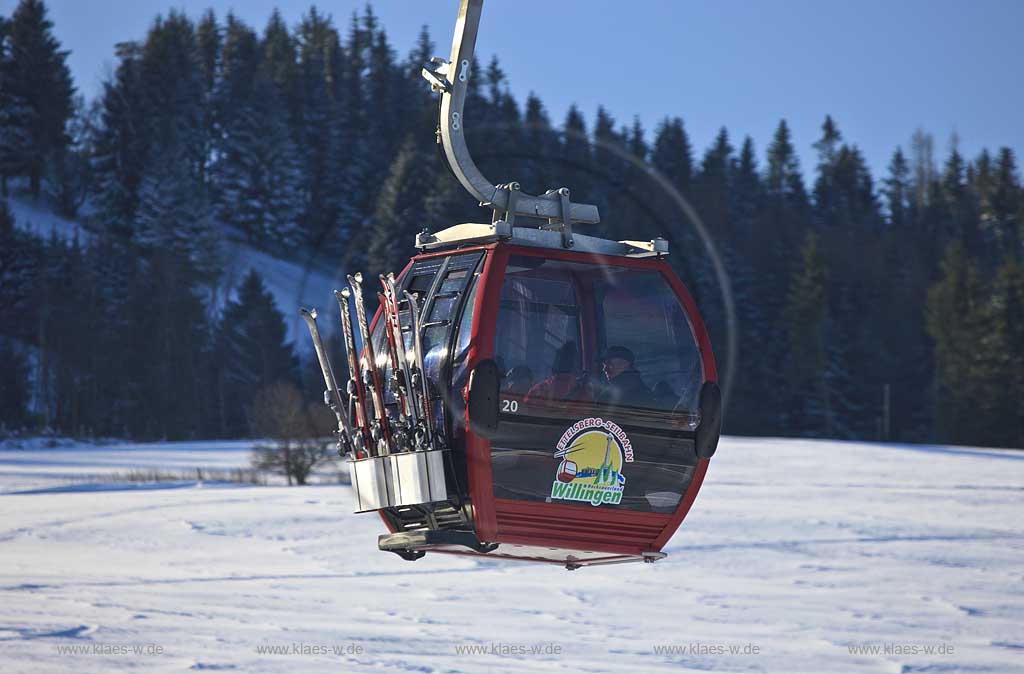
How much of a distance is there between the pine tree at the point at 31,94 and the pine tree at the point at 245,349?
97.9 ft

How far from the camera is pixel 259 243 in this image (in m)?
104

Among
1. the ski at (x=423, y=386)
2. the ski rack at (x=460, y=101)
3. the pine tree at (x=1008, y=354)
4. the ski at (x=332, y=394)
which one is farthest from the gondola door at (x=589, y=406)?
the pine tree at (x=1008, y=354)

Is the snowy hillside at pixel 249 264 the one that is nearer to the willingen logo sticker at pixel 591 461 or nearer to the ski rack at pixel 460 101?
the willingen logo sticker at pixel 591 461

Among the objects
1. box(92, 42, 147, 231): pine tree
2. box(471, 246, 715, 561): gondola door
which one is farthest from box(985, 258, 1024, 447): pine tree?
box(471, 246, 715, 561): gondola door

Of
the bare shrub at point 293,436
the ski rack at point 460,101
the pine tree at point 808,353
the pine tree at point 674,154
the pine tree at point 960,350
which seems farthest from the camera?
the pine tree at point 674,154

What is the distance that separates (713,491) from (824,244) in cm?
8511

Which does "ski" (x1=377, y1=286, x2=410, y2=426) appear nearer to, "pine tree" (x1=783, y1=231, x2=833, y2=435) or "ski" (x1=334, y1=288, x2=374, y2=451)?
"ski" (x1=334, y1=288, x2=374, y2=451)

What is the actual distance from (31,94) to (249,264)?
22.4 metres

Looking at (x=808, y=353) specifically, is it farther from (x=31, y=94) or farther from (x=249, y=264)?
(x=31, y=94)

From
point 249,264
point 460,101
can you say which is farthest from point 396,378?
point 249,264

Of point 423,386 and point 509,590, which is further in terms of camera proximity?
point 509,590

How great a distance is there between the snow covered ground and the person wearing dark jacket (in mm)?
16011

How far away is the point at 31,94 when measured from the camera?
10994cm

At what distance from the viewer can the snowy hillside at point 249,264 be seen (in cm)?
10225
